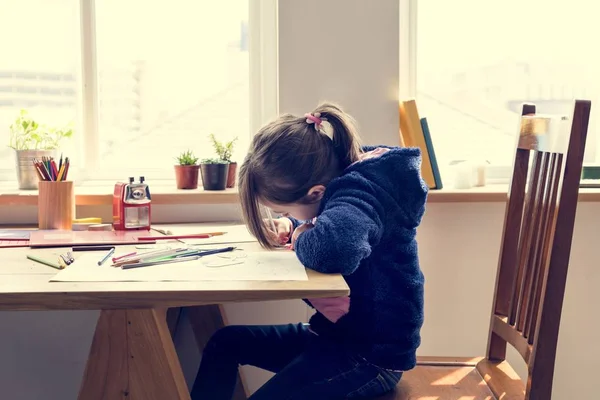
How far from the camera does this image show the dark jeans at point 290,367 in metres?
1.37

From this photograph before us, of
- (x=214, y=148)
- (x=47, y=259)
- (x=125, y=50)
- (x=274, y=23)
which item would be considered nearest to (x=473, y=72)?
(x=274, y=23)

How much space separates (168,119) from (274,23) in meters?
0.45

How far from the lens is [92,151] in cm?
226

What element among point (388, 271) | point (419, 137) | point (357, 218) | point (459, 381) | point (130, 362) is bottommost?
point (459, 381)

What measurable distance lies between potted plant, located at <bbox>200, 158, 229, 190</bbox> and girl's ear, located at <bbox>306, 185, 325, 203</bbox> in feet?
2.06

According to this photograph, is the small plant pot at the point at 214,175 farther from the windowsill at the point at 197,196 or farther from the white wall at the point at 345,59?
the white wall at the point at 345,59

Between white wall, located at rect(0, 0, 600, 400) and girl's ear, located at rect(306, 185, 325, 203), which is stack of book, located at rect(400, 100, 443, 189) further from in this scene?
girl's ear, located at rect(306, 185, 325, 203)

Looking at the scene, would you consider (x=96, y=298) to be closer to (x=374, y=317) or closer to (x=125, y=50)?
(x=374, y=317)

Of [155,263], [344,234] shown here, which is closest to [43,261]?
[155,263]

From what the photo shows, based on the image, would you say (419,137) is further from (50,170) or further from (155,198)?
(50,170)

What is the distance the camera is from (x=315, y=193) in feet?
4.85

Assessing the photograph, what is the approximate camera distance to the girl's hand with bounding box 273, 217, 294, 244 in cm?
166

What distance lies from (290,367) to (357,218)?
1.06 feet

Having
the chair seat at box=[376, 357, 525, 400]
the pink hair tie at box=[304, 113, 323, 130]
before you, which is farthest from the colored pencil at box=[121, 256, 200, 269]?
the chair seat at box=[376, 357, 525, 400]
